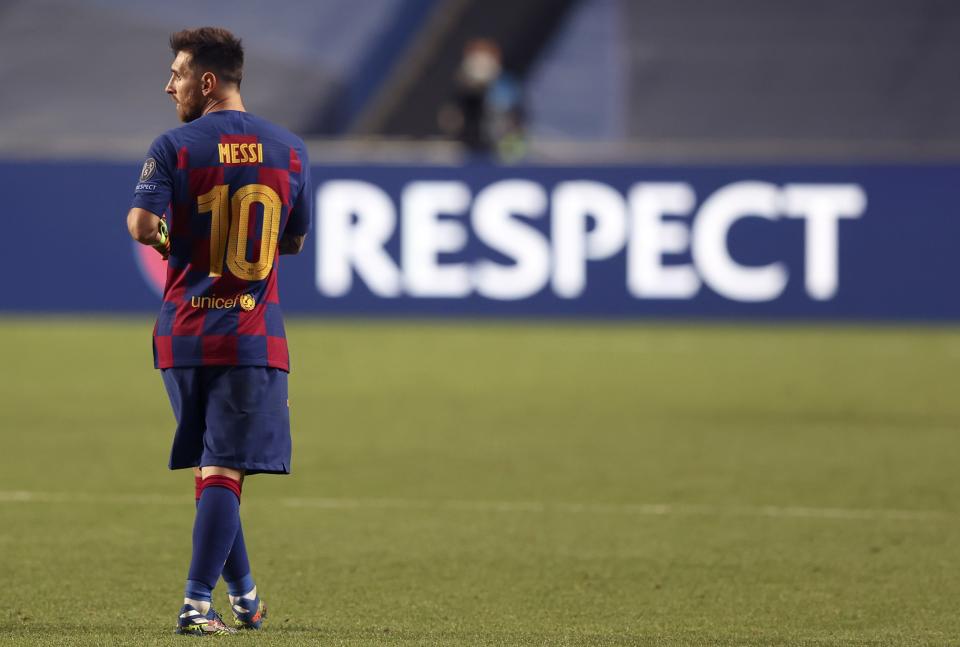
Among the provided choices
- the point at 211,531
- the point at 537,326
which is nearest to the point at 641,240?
the point at 537,326

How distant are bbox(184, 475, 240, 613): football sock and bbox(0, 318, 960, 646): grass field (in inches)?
8.4

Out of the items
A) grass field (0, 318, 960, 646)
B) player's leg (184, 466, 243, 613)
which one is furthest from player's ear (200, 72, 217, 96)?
grass field (0, 318, 960, 646)

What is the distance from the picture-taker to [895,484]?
899 cm

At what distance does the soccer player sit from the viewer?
5.10 meters

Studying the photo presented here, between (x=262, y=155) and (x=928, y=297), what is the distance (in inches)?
566

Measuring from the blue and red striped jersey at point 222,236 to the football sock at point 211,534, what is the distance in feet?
1.24

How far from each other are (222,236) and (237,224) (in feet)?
0.19

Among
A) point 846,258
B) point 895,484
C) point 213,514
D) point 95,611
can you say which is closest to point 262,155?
point 213,514

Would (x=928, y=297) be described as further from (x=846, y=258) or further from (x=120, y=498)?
(x=120, y=498)

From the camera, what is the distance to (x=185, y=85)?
514 cm

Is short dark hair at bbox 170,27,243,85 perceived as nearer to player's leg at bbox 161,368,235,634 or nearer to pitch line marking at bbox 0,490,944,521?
player's leg at bbox 161,368,235,634

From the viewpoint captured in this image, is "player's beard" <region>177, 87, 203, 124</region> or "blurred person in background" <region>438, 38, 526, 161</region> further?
"blurred person in background" <region>438, 38, 526, 161</region>

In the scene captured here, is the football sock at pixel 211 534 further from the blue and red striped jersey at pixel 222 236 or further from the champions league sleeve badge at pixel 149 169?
the champions league sleeve badge at pixel 149 169

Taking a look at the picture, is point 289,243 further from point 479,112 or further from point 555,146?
point 479,112
